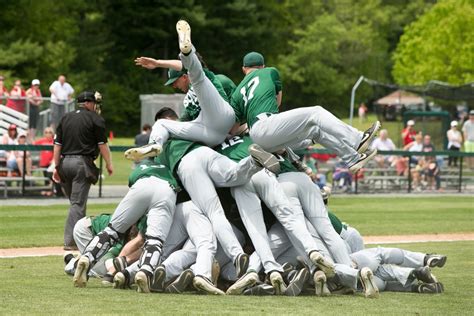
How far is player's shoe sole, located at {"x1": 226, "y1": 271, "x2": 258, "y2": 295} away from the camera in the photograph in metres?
10.2

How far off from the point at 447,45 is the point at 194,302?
63.9 m

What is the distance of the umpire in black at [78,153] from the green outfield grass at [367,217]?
1280 mm

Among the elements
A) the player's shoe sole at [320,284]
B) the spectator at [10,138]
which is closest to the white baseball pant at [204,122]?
the player's shoe sole at [320,284]

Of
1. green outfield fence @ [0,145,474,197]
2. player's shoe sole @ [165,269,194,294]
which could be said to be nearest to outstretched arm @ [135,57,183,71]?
player's shoe sole @ [165,269,194,294]

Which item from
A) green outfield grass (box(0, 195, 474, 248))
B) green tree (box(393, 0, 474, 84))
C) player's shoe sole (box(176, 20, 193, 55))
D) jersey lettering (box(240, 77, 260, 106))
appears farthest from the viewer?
green tree (box(393, 0, 474, 84))

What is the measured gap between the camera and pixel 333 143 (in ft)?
34.2

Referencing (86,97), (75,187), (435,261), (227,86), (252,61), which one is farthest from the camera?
(86,97)

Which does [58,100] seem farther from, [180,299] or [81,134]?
[180,299]

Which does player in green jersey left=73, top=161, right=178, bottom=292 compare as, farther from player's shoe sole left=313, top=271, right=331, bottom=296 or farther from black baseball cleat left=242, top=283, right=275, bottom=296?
player's shoe sole left=313, top=271, right=331, bottom=296

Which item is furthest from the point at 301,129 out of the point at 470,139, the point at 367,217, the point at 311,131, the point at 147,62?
the point at 470,139

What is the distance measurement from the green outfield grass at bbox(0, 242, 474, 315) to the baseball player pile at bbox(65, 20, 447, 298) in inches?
9.0

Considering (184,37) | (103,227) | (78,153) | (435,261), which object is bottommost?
(435,261)

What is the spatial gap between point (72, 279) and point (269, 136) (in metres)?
2.58

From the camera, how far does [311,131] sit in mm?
10477
